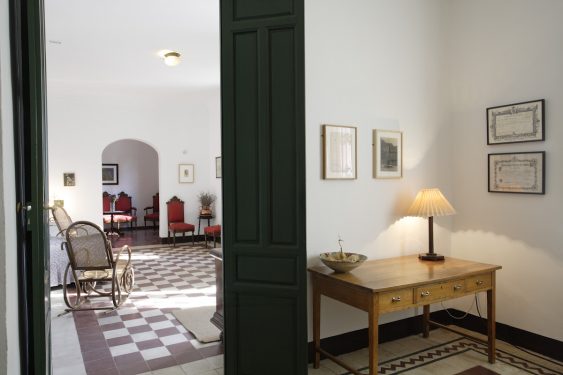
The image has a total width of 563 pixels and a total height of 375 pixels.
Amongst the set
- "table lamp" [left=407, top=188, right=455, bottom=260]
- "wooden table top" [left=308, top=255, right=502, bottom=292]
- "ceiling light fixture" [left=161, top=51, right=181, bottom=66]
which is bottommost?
"wooden table top" [left=308, top=255, right=502, bottom=292]

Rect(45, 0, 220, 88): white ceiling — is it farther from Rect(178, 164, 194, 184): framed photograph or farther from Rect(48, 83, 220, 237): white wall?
Rect(178, 164, 194, 184): framed photograph

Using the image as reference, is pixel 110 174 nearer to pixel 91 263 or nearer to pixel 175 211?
pixel 175 211

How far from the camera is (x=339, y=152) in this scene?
3555mm

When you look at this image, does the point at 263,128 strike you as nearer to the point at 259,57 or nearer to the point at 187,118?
the point at 259,57

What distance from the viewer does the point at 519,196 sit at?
12.1ft

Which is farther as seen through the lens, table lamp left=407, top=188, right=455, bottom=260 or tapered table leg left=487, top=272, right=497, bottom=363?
table lamp left=407, top=188, right=455, bottom=260

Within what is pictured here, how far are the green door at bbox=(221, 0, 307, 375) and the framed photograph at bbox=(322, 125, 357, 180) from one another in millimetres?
780

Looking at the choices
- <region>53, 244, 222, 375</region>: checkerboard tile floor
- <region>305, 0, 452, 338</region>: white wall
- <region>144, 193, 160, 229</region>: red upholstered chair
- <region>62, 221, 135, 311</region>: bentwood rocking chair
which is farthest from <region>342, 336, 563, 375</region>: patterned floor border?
<region>144, 193, 160, 229</region>: red upholstered chair

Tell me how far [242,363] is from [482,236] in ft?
8.47

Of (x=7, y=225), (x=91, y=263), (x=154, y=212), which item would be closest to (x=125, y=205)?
(x=154, y=212)

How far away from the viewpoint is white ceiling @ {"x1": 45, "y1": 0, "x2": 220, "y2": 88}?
15.6 ft

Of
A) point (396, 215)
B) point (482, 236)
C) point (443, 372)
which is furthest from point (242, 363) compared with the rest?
point (482, 236)

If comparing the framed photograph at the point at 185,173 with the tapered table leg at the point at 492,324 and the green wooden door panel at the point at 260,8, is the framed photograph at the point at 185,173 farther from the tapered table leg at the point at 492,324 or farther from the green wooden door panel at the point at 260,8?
the tapered table leg at the point at 492,324

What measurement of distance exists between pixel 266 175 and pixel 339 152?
1.01m
